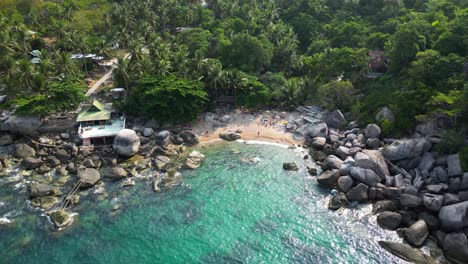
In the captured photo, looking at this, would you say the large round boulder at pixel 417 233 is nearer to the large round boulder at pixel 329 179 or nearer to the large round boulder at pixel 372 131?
the large round boulder at pixel 329 179

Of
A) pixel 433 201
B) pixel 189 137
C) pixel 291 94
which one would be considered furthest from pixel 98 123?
pixel 433 201

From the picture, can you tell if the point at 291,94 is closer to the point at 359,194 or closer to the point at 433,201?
the point at 359,194

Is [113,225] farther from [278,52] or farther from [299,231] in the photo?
[278,52]

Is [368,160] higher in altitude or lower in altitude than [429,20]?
lower

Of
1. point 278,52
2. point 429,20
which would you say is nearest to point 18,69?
point 278,52

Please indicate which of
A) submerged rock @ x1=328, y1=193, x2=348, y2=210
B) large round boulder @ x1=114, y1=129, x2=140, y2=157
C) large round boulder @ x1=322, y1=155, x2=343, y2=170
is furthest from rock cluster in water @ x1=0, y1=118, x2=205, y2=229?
submerged rock @ x1=328, y1=193, x2=348, y2=210

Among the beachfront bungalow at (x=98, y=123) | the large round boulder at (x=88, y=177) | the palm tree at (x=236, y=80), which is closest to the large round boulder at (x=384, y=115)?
the palm tree at (x=236, y=80)
